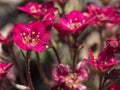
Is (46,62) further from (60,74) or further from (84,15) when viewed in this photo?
(60,74)

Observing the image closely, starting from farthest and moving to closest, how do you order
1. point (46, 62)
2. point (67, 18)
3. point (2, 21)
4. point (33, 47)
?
point (2, 21), point (46, 62), point (67, 18), point (33, 47)

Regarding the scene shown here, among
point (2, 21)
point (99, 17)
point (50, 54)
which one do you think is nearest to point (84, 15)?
point (99, 17)

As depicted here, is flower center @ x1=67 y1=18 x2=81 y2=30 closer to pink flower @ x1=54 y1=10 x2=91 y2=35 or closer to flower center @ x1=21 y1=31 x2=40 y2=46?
pink flower @ x1=54 y1=10 x2=91 y2=35

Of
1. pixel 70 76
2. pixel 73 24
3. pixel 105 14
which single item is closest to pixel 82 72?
pixel 70 76

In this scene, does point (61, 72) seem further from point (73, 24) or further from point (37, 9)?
point (37, 9)

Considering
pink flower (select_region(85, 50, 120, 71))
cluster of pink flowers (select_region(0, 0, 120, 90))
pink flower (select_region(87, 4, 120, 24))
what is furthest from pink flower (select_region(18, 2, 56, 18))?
pink flower (select_region(85, 50, 120, 71))

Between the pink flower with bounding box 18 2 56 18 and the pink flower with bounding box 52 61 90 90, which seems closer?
the pink flower with bounding box 52 61 90 90

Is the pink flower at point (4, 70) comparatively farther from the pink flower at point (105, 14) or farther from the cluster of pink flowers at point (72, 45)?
the pink flower at point (105, 14)

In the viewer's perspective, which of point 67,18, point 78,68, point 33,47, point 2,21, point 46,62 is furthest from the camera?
point 2,21
